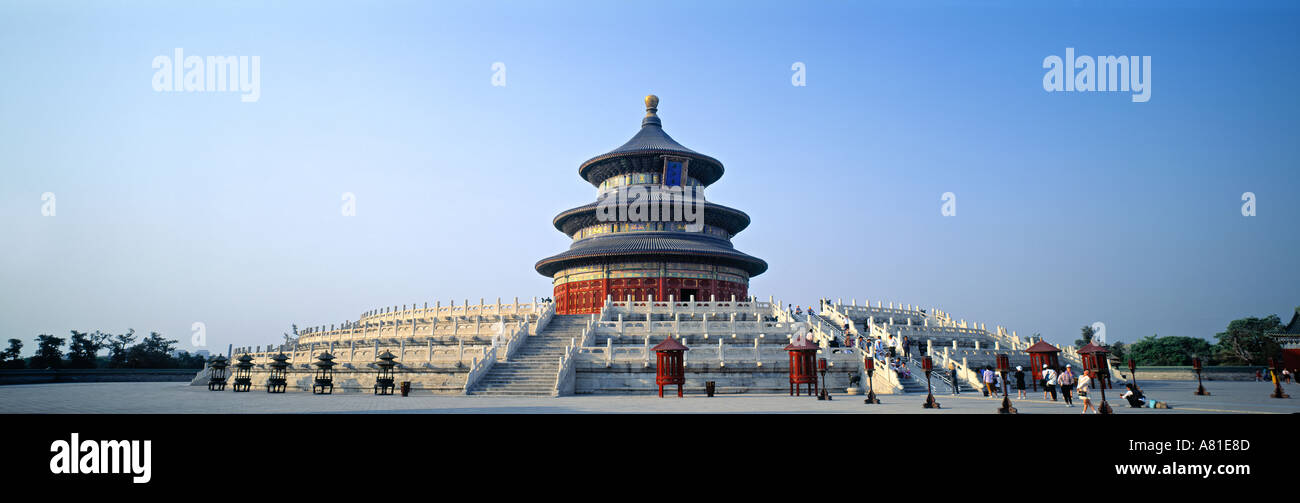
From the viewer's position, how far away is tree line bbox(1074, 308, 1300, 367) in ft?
160

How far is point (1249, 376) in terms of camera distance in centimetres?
3619

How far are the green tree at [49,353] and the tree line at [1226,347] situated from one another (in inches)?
2787

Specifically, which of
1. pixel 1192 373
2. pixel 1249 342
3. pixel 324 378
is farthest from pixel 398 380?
pixel 1249 342

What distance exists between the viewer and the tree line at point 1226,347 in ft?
160

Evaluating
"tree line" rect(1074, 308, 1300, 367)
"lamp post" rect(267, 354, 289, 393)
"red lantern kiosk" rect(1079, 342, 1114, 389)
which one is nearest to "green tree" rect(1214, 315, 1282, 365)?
"tree line" rect(1074, 308, 1300, 367)

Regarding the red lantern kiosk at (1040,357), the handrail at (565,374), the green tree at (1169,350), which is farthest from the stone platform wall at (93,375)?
the green tree at (1169,350)

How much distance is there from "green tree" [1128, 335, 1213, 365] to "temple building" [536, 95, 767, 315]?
46.2 meters

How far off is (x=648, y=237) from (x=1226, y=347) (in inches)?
2000

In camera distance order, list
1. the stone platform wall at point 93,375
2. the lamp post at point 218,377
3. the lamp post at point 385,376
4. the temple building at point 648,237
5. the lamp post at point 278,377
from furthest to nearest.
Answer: the temple building at point 648,237, the stone platform wall at point 93,375, the lamp post at point 218,377, the lamp post at point 278,377, the lamp post at point 385,376

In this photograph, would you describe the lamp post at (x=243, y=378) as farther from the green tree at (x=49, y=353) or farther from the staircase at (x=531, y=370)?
the green tree at (x=49, y=353)

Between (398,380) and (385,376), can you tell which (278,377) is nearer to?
(385,376)
